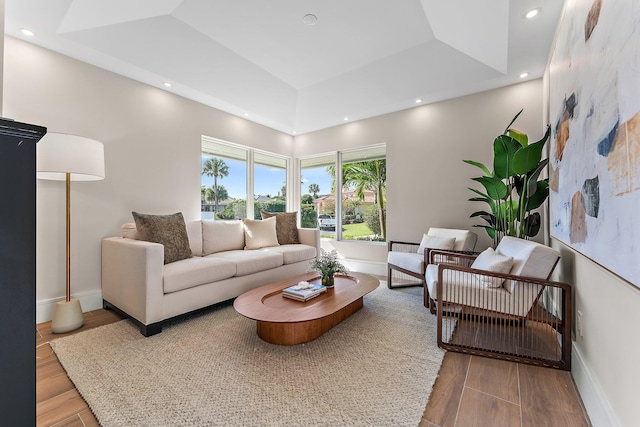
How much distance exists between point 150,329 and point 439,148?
13.1 feet

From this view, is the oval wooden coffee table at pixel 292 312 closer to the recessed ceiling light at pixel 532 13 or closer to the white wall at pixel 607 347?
the white wall at pixel 607 347

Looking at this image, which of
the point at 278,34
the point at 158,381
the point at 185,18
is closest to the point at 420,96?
the point at 278,34

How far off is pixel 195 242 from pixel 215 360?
1.81 metres

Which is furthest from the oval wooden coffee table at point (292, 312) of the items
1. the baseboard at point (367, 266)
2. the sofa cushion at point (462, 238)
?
the baseboard at point (367, 266)

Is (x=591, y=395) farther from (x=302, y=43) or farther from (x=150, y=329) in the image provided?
(x=302, y=43)

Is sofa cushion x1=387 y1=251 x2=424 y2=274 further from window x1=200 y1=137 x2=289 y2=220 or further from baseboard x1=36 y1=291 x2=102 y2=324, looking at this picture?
baseboard x1=36 y1=291 x2=102 y2=324

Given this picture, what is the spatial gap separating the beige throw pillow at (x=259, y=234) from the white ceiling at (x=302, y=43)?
5.75ft

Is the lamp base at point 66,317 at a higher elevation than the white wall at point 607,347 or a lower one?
lower

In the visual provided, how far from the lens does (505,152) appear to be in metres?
2.50

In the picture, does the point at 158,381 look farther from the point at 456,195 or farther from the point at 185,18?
the point at 456,195

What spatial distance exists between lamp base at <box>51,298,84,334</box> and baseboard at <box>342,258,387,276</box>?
3.52 metres

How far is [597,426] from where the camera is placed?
127cm

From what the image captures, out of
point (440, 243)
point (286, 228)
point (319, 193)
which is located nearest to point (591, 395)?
point (440, 243)

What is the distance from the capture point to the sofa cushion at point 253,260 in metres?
2.96
